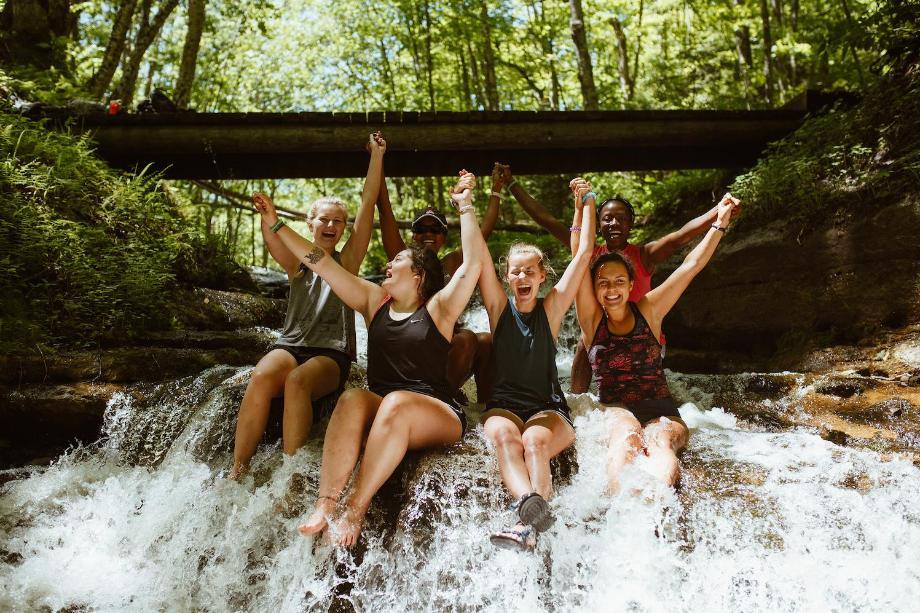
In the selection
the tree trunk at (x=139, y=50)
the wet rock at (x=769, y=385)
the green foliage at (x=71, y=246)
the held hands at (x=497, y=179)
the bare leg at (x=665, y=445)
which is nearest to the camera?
the bare leg at (x=665, y=445)

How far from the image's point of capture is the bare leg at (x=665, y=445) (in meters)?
3.32

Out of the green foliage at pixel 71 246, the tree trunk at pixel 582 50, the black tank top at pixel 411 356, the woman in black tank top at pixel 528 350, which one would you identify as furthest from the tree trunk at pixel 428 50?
the black tank top at pixel 411 356

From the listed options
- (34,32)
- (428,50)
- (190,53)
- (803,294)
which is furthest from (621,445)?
(428,50)

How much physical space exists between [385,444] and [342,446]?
0.84 feet

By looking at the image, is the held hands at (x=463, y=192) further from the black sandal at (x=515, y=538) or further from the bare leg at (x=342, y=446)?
the black sandal at (x=515, y=538)

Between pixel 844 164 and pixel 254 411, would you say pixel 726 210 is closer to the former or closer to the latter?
pixel 254 411

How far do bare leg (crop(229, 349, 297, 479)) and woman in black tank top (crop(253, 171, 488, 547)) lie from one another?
2.12ft

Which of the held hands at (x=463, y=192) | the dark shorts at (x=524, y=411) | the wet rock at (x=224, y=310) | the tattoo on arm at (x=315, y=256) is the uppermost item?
the held hands at (x=463, y=192)

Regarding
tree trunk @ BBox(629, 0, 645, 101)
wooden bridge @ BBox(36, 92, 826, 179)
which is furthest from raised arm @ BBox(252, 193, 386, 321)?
Answer: tree trunk @ BBox(629, 0, 645, 101)

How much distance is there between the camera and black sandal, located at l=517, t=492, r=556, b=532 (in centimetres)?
283

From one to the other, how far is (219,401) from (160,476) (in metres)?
0.60

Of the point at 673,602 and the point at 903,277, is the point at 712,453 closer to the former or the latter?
the point at 673,602

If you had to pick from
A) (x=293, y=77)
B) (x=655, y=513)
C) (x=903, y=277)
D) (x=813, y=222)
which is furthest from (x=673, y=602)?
(x=293, y=77)

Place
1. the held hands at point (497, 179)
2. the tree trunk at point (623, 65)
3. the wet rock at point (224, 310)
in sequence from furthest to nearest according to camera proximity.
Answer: the tree trunk at point (623, 65)
the wet rock at point (224, 310)
the held hands at point (497, 179)
